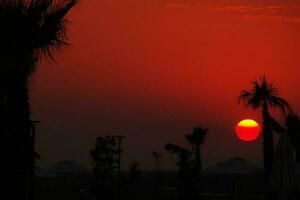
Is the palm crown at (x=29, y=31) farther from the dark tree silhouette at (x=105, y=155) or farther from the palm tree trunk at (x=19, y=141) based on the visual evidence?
the dark tree silhouette at (x=105, y=155)

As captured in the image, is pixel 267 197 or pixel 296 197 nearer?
pixel 296 197

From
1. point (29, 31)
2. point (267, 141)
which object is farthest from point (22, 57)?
point (267, 141)

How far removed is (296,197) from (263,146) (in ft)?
34.9

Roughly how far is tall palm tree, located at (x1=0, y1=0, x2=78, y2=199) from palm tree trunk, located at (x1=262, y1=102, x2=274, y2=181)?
20364 mm

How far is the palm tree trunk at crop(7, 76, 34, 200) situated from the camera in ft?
50.5

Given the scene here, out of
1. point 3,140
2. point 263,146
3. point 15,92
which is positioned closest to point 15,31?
point 15,92

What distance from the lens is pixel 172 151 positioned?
3170 cm

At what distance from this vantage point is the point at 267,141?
3503 centimetres

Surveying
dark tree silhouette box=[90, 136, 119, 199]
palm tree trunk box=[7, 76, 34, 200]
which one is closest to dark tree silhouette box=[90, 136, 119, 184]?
dark tree silhouette box=[90, 136, 119, 199]

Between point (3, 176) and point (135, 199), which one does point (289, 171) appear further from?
point (135, 199)

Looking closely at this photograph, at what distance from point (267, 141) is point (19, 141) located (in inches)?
855

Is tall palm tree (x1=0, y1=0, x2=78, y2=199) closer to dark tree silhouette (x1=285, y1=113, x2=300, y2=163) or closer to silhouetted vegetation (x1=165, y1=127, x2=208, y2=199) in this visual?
silhouetted vegetation (x1=165, y1=127, x2=208, y2=199)

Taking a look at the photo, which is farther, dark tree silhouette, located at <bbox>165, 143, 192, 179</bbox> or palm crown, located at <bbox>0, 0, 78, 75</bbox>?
dark tree silhouette, located at <bbox>165, 143, 192, 179</bbox>

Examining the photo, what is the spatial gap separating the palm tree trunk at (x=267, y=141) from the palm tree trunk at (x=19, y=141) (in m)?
20.3
